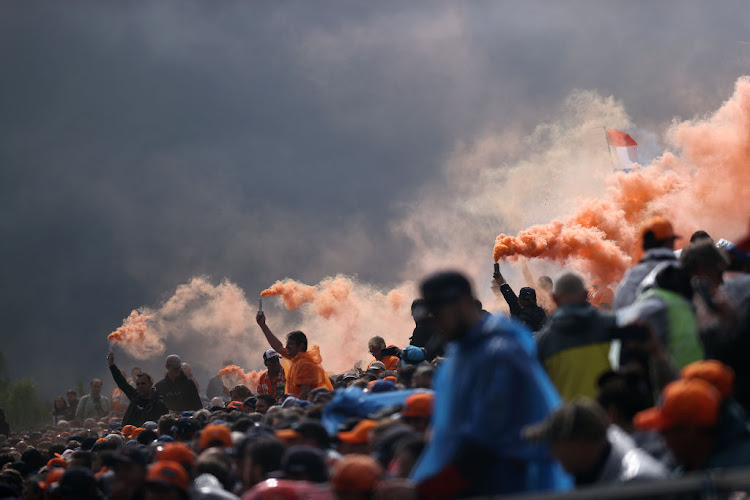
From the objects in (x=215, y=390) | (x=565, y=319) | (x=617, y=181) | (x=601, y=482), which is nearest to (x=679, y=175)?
(x=617, y=181)

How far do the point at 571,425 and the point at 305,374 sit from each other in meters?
6.78

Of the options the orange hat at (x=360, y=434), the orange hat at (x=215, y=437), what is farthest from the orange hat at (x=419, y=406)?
the orange hat at (x=215, y=437)

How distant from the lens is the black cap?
14.1 ft

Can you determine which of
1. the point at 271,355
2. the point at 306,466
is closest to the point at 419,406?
the point at 306,466

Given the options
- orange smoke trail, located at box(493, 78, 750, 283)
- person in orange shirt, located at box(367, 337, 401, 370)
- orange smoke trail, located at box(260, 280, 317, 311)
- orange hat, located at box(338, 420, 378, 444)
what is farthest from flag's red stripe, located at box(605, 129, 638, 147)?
orange hat, located at box(338, 420, 378, 444)

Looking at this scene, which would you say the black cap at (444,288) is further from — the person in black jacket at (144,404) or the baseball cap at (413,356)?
the person in black jacket at (144,404)

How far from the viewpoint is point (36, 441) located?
51.1 ft

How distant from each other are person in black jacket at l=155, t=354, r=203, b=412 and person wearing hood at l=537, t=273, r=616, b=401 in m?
8.34

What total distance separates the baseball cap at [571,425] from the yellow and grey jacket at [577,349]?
1595 millimetres

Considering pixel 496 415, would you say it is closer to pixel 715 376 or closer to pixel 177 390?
pixel 715 376

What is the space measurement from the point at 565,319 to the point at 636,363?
0.82m

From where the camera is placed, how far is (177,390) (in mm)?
13031

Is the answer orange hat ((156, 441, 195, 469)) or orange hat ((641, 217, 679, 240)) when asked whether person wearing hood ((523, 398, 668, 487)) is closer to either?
orange hat ((641, 217, 679, 240))

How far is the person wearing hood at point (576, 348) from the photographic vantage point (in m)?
5.72
